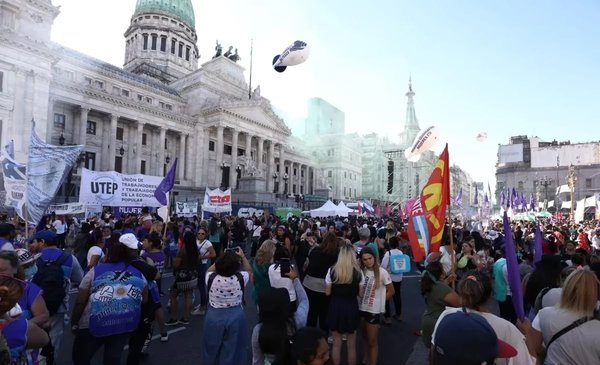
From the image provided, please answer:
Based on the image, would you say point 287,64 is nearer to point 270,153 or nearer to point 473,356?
point 473,356

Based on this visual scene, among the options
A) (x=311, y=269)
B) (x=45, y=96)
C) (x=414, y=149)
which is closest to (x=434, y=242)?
(x=311, y=269)

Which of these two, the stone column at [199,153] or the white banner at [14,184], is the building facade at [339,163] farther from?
the white banner at [14,184]

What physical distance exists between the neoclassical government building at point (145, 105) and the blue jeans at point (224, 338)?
1174 inches

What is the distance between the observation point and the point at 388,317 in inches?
301

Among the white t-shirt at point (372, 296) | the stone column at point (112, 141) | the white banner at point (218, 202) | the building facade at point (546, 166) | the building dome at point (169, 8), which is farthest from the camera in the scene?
the building facade at point (546, 166)

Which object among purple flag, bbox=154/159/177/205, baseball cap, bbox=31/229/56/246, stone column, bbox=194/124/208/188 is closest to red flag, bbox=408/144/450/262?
baseball cap, bbox=31/229/56/246

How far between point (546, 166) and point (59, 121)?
270 ft

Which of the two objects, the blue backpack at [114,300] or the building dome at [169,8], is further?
the building dome at [169,8]

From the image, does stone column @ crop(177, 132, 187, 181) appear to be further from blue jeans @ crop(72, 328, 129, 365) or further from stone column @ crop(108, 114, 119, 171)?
blue jeans @ crop(72, 328, 129, 365)

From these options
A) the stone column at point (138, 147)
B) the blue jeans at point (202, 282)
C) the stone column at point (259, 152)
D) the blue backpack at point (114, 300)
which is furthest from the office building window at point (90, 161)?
the blue backpack at point (114, 300)

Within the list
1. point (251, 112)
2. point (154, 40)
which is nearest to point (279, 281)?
point (251, 112)

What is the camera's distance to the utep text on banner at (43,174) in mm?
7035

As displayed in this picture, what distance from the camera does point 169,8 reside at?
62969 millimetres

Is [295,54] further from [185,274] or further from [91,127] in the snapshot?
[91,127]
